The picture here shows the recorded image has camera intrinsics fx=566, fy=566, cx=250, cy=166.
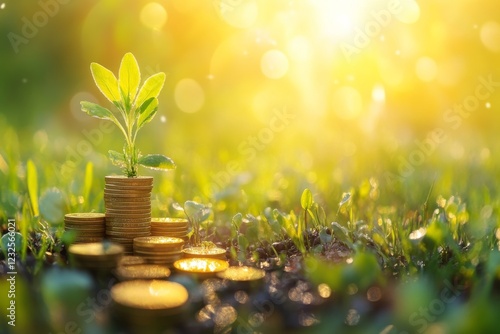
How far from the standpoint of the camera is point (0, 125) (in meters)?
5.62

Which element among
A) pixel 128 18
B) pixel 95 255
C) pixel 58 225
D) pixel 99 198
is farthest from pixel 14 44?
pixel 95 255

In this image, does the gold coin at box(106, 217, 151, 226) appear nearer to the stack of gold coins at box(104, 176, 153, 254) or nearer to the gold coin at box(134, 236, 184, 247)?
the stack of gold coins at box(104, 176, 153, 254)

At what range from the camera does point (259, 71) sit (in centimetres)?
799

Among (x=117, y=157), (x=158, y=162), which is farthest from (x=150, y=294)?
(x=117, y=157)

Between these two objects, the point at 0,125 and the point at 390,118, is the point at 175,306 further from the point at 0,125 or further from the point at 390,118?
the point at 390,118

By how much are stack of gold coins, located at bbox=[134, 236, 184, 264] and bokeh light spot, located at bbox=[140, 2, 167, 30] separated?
19.7 feet

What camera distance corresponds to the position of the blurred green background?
671 cm

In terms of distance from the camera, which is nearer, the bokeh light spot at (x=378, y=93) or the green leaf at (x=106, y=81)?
the green leaf at (x=106, y=81)

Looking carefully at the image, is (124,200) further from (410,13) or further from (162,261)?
(410,13)

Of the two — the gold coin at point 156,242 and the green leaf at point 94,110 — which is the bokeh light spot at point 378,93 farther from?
the gold coin at point 156,242

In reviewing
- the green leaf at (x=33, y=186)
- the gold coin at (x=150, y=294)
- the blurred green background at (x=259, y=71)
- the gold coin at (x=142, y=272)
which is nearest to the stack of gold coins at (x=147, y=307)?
the gold coin at (x=150, y=294)

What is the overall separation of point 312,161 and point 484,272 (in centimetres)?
320

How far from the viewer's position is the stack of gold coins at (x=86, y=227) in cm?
217

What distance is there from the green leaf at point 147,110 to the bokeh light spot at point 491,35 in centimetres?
648
